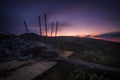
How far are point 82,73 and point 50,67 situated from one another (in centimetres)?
161

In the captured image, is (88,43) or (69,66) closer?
(69,66)

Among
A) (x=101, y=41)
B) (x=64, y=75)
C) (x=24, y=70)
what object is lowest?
(x=64, y=75)

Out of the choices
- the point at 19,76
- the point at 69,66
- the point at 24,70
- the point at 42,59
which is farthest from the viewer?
the point at 42,59

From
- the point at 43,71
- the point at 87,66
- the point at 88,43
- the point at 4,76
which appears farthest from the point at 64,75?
the point at 88,43

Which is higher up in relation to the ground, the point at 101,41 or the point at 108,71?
the point at 101,41

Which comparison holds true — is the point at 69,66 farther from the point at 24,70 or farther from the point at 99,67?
the point at 24,70

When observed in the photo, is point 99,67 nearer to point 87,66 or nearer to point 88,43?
point 87,66

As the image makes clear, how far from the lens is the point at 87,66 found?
5367mm

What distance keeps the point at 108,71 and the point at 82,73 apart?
3.98 ft

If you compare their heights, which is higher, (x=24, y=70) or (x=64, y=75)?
(x=24, y=70)

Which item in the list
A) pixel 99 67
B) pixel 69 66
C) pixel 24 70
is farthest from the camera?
pixel 69 66

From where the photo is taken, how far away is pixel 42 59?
634 cm

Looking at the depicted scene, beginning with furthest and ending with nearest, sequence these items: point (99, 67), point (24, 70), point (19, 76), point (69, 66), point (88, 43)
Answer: point (88, 43) < point (69, 66) < point (99, 67) < point (24, 70) < point (19, 76)

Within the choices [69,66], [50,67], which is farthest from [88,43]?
[50,67]
